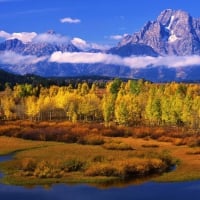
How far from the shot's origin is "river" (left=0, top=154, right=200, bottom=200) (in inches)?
1966

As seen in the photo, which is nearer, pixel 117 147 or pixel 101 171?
pixel 101 171

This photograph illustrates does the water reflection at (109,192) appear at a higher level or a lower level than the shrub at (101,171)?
lower

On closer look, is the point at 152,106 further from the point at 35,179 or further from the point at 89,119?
the point at 35,179

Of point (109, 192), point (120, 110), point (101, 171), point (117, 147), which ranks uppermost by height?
point (120, 110)

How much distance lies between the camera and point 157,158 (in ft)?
229

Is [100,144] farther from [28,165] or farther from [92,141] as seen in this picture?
[28,165]

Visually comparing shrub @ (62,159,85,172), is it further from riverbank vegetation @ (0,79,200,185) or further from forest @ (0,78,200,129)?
forest @ (0,78,200,129)

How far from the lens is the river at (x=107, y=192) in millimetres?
49938

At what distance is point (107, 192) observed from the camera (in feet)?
172

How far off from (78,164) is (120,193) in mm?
13622

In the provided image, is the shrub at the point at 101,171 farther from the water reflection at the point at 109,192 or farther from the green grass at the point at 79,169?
the water reflection at the point at 109,192

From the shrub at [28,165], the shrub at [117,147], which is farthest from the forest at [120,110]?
the shrub at [28,165]

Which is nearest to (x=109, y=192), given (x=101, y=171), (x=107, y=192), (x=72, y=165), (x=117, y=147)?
(x=107, y=192)

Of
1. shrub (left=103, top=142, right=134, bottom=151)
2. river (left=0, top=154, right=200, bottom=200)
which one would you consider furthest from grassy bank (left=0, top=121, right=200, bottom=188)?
river (left=0, top=154, right=200, bottom=200)
